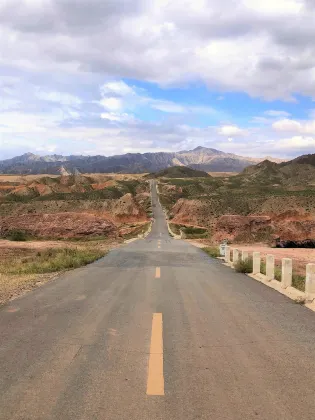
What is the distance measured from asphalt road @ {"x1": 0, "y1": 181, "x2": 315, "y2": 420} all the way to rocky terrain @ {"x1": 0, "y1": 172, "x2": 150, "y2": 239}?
40540 mm

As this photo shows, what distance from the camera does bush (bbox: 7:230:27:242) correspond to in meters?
43.5

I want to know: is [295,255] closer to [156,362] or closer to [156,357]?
[156,357]

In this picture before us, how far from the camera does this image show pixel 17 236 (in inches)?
1756

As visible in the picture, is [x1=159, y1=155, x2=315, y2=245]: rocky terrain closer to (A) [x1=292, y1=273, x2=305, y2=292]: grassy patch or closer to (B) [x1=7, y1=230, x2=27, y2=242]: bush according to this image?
(B) [x1=7, y1=230, x2=27, y2=242]: bush

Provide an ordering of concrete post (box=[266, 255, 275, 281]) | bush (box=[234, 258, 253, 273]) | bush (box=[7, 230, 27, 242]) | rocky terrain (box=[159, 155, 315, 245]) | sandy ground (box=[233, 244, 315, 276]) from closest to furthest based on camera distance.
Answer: concrete post (box=[266, 255, 275, 281]) < bush (box=[234, 258, 253, 273]) < sandy ground (box=[233, 244, 315, 276]) < bush (box=[7, 230, 27, 242]) < rocky terrain (box=[159, 155, 315, 245])

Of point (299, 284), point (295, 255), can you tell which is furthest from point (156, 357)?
point (295, 255)

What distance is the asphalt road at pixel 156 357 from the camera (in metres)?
4.20

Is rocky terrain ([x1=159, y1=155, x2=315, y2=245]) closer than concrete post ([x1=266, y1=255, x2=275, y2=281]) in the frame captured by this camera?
No

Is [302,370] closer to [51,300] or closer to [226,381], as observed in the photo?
[226,381]

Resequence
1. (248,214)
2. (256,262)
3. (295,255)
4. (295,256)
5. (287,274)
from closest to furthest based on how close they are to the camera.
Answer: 1. (287,274)
2. (256,262)
3. (295,256)
4. (295,255)
5. (248,214)

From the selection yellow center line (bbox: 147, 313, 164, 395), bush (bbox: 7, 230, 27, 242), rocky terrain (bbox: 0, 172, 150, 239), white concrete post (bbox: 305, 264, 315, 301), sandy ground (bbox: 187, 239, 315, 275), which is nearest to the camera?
yellow center line (bbox: 147, 313, 164, 395)

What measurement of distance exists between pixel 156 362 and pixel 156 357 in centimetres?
20

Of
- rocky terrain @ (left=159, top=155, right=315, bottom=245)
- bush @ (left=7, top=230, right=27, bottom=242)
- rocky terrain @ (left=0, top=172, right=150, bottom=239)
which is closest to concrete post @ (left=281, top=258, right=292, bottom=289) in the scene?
rocky terrain @ (left=159, top=155, right=315, bottom=245)

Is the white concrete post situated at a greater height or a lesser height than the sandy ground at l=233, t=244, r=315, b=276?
greater
